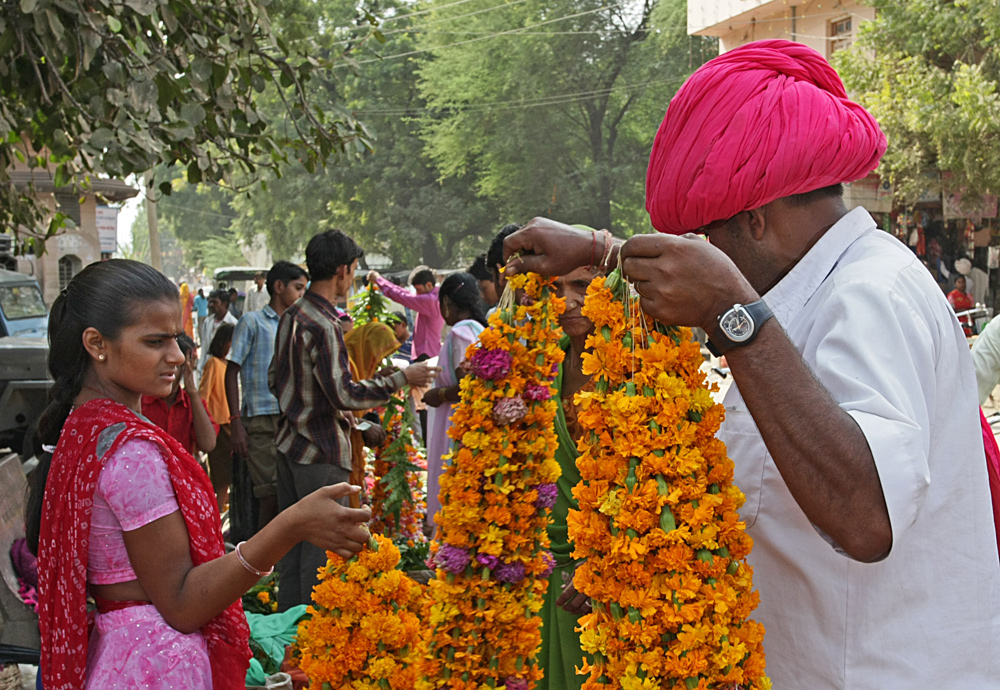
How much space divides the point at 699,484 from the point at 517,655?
1.26 meters

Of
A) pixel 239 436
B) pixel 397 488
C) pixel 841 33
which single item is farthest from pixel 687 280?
pixel 841 33

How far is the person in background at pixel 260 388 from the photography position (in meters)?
6.20

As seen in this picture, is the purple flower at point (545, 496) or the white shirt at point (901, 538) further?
the purple flower at point (545, 496)

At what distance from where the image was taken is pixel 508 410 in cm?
273

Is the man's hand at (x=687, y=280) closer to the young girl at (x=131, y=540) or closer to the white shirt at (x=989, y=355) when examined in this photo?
the young girl at (x=131, y=540)

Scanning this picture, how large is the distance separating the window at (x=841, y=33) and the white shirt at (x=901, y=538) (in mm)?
20301

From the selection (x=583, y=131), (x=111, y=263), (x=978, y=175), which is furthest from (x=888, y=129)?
(x=583, y=131)

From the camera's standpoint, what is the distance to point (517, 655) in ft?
8.68

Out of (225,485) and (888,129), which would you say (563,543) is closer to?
(225,485)

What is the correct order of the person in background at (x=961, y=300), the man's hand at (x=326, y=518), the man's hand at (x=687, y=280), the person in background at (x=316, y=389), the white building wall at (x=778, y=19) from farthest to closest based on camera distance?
the white building wall at (x=778, y=19) → the person in background at (x=961, y=300) → the person in background at (x=316, y=389) → the man's hand at (x=326, y=518) → the man's hand at (x=687, y=280)

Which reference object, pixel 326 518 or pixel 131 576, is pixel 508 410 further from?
pixel 131 576

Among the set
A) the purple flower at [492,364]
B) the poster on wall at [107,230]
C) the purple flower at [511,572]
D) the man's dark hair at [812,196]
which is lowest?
the purple flower at [511,572]

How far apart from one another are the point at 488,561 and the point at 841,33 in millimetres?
21053

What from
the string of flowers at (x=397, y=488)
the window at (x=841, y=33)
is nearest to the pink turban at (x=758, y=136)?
the string of flowers at (x=397, y=488)
